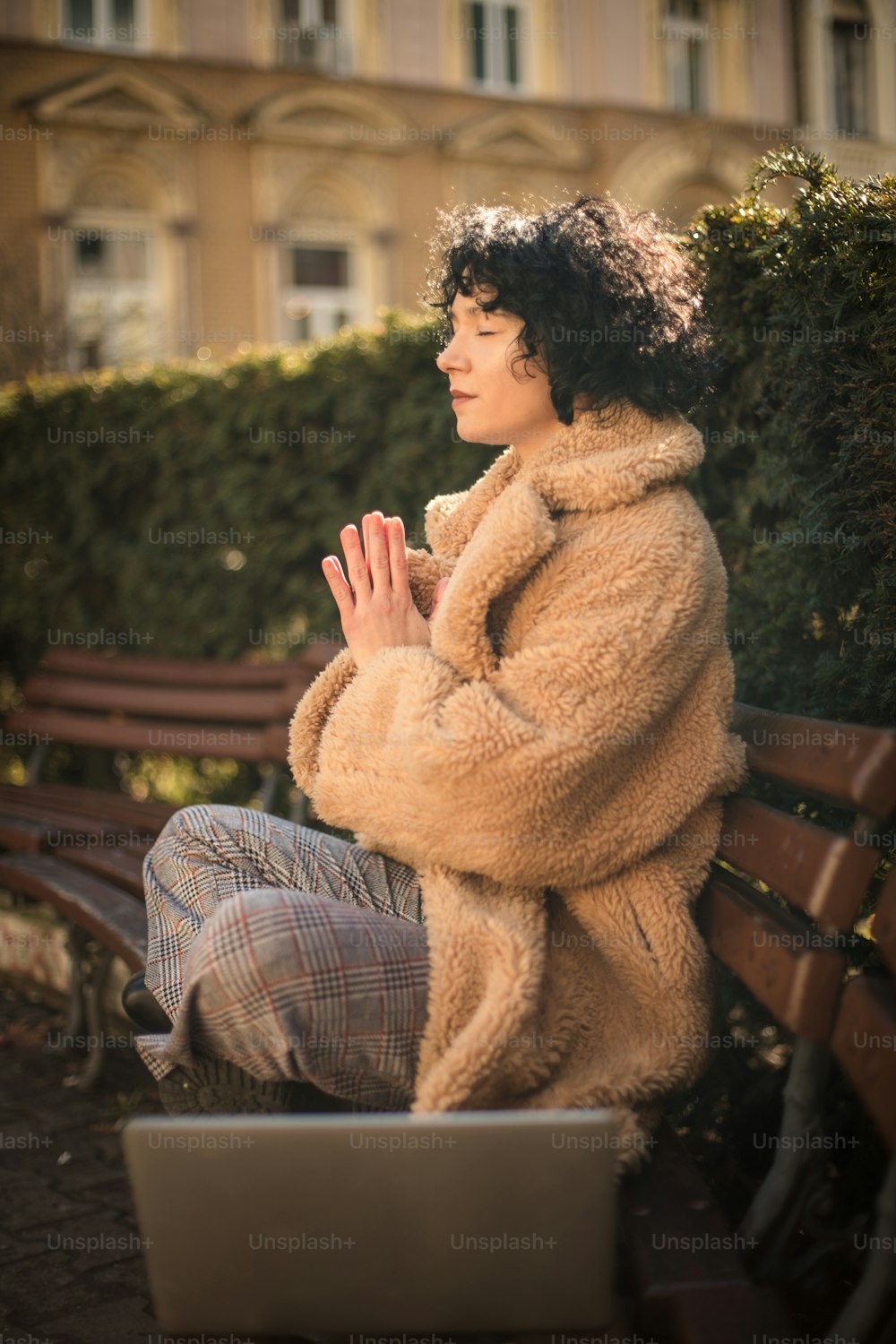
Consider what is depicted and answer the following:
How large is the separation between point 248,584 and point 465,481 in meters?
1.41

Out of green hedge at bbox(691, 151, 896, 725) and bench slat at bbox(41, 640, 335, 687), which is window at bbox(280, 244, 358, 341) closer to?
bench slat at bbox(41, 640, 335, 687)

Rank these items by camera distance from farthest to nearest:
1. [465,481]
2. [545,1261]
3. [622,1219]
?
[465,481] → [622,1219] → [545,1261]

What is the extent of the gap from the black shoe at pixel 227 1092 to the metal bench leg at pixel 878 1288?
819 millimetres

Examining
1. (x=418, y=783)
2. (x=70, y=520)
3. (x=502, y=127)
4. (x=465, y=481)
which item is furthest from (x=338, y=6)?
(x=418, y=783)

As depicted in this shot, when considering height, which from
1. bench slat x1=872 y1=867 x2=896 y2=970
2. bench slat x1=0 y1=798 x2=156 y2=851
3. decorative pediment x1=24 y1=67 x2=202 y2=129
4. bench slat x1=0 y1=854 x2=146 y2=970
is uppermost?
decorative pediment x1=24 y1=67 x2=202 y2=129

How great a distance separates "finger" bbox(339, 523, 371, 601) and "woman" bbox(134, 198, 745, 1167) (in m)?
0.01

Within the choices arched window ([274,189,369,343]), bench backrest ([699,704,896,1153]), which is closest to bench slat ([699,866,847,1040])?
bench backrest ([699,704,896,1153])

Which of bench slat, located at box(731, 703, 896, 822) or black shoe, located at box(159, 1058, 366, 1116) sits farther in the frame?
black shoe, located at box(159, 1058, 366, 1116)

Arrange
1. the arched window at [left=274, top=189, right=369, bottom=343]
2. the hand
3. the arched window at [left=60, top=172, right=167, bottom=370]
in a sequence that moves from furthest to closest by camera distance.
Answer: the arched window at [left=274, top=189, right=369, bottom=343] → the arched window at [left=60, top=172, right=167, bottom=370] → the hand

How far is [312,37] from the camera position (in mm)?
17562

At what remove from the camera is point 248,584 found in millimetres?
5273

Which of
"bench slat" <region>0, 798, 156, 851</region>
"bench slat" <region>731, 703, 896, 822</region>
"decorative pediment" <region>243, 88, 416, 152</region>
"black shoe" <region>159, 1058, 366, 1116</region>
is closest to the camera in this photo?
"bench slat" <region>731, 703, 896, 822</region>

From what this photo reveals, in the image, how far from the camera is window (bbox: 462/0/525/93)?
61.0ft

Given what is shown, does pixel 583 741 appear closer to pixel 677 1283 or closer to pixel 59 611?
pixel 677 1283
